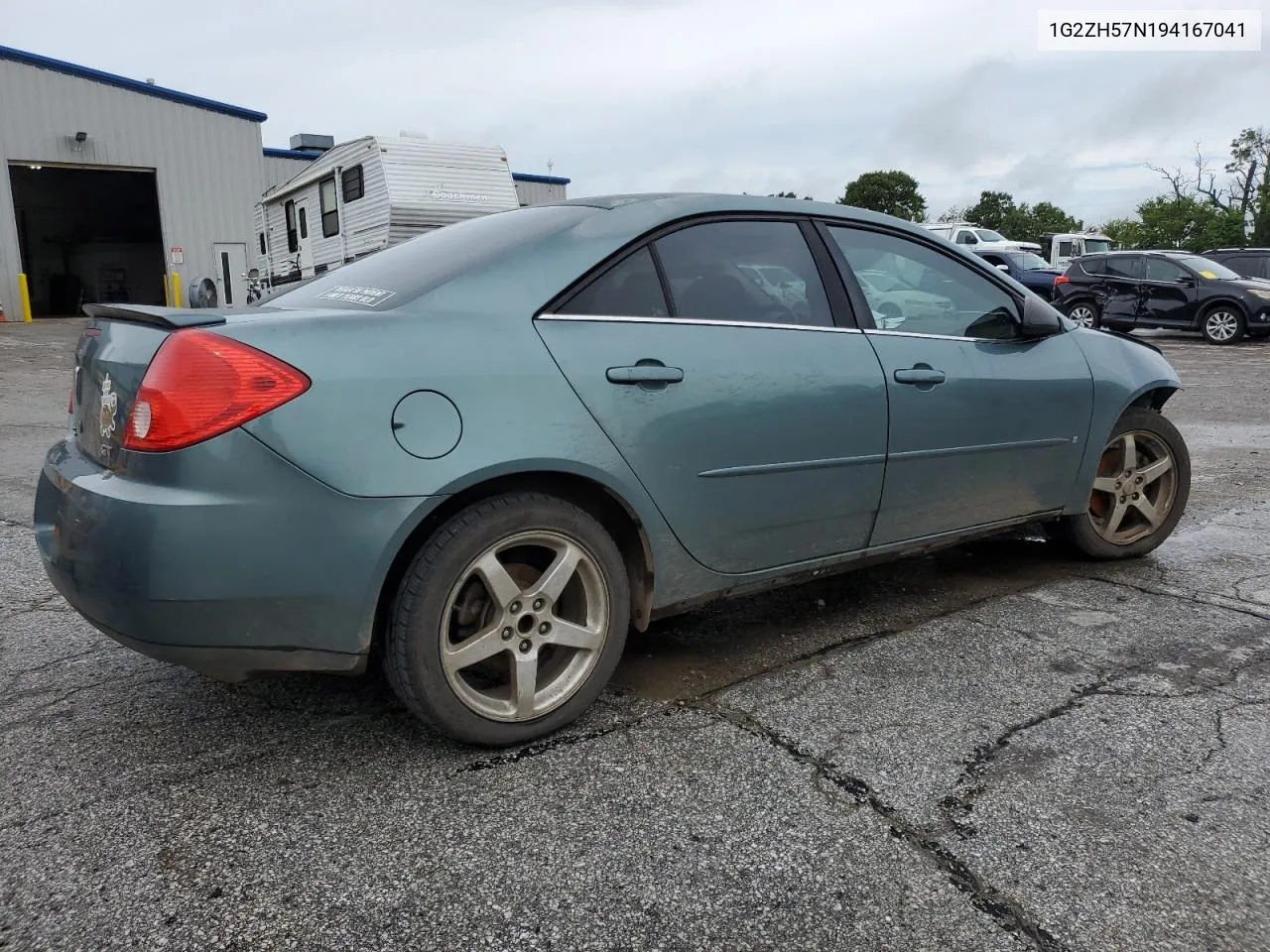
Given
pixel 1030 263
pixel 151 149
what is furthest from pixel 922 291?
pixel 151 149

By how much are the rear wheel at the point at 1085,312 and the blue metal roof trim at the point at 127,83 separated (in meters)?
21.0

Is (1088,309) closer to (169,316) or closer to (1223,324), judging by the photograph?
(1223,324)

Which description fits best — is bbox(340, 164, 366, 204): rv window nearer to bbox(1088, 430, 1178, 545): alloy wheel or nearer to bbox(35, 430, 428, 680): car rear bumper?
bbox(1088, 430, 1178, 545): alloy wheel

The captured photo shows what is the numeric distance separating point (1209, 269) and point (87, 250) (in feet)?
113

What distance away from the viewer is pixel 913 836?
7.16ft

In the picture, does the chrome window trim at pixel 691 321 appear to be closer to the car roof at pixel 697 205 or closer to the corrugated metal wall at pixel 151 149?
the car roof at pixel 697 205

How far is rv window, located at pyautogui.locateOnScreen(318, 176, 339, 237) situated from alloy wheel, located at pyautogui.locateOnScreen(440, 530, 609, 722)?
14.8 metres

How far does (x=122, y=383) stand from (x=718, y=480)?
1.57 meters

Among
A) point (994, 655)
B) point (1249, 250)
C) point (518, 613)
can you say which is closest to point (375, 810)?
point (518, 613)

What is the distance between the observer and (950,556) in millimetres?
4492

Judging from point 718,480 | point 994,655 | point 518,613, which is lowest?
point 994,655

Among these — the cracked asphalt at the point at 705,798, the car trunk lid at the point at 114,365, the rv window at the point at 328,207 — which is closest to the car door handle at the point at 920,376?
the cracked asphalt at the point at 705,798

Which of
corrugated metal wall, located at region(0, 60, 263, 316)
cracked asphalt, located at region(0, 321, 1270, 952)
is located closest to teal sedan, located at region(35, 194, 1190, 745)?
cracked asphalt, located at region(0, 321, 1270, 952)

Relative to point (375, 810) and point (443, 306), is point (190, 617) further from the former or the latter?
point (443, 306)
